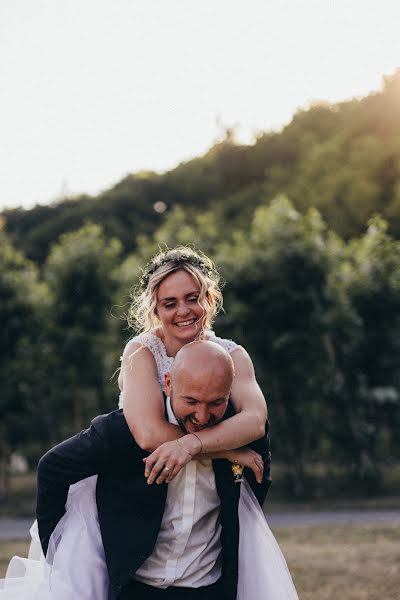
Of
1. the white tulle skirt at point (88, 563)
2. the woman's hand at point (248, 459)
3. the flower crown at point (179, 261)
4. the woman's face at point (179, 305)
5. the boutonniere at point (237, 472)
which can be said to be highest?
the flower crown at point (179, 261)

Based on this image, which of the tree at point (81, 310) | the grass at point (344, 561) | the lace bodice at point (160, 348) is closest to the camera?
the lace bodice at point (160, 348)

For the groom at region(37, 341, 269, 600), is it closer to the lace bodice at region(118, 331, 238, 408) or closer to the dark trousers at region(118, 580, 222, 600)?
the dark trousers at region(118, 580, 222, 600)

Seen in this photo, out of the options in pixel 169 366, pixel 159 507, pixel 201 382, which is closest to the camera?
pixel 201 382

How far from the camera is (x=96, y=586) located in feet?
9.65

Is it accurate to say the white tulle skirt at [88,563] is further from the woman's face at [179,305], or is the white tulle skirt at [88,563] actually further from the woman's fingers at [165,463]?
the woman's face at [179,305]

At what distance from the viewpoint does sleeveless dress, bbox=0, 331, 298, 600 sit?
2938 mm

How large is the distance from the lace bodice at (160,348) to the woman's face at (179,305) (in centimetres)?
7

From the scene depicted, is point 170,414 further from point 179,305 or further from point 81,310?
point 81,310

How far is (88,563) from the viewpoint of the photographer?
2967 mm

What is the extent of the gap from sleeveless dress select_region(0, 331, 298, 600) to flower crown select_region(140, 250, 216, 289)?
0.30 meters

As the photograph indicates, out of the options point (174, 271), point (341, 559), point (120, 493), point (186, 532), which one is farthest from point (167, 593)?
point (341, 559)

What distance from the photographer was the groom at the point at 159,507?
2820 millimetres

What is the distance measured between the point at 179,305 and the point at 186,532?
2.85ft

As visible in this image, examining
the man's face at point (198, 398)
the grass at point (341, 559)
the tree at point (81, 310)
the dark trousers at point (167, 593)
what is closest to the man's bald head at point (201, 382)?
the man's face at point (198, 398)
